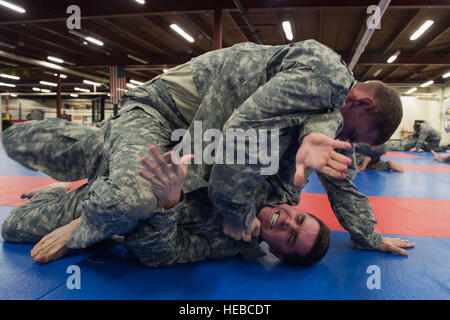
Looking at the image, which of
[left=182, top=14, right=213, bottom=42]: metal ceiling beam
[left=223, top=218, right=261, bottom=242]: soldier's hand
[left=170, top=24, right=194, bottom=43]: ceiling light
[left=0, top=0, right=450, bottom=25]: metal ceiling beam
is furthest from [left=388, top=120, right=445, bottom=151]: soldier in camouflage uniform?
[left=223, top=218, right=261, bottom=242]: soldier's hand

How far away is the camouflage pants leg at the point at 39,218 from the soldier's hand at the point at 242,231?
102 centimetres

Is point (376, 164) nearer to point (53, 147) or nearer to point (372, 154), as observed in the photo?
point (372, 154)

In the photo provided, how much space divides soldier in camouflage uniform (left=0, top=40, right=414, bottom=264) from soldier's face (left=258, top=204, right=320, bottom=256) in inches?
5.4

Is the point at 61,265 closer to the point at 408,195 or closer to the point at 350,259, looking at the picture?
the point at 350,259

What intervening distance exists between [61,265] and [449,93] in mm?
20437

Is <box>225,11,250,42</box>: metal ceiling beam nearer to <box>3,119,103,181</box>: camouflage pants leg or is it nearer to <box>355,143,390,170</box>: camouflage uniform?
<box>355,143,390,170</box>: camouflage uniform

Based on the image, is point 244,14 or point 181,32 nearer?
point 244,14

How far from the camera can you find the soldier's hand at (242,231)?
185cm

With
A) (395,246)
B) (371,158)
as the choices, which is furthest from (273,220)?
(371,158)

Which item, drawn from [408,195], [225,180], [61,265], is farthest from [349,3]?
[61,265]

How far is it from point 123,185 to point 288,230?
93 cm

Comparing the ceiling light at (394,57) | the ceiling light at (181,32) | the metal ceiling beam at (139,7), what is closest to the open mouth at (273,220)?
the metal ceiling beam at (139,7)

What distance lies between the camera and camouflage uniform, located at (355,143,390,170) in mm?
6090

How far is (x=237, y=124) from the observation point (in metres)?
1.61
